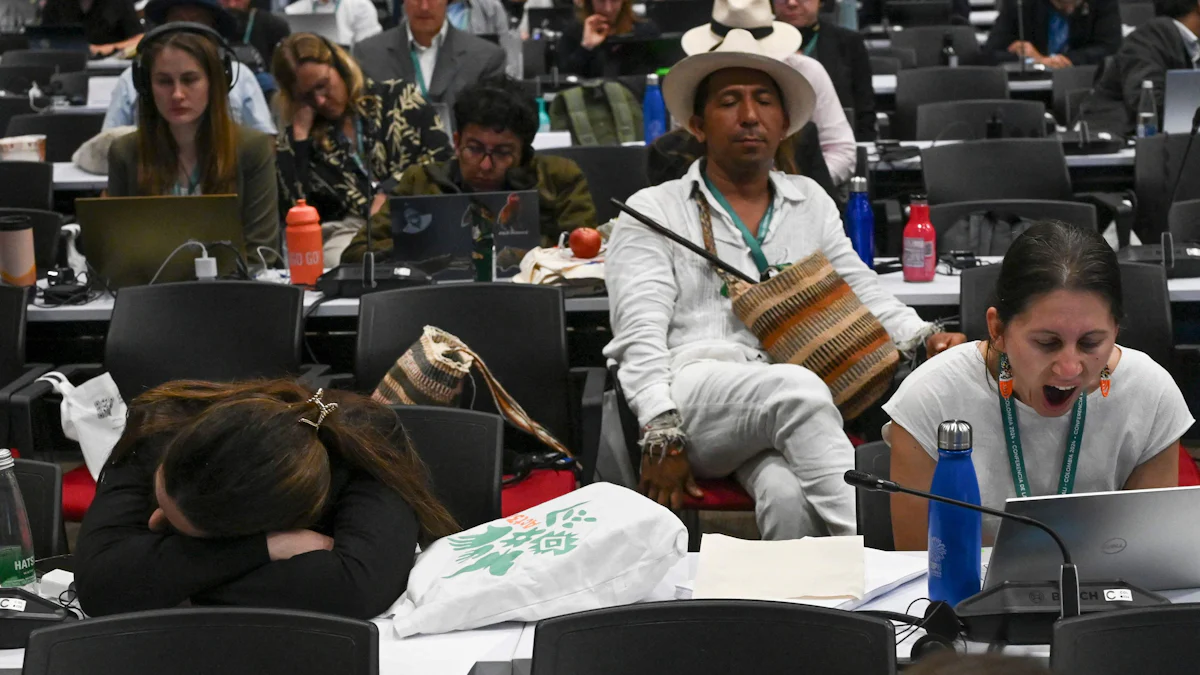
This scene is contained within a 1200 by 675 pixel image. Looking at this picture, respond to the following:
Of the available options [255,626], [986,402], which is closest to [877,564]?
[986,402]

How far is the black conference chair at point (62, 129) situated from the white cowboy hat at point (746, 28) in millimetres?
2780

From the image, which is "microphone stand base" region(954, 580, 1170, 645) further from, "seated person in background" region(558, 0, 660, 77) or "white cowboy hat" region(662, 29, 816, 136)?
"seated person in background" region(558, 0, 660, 77)

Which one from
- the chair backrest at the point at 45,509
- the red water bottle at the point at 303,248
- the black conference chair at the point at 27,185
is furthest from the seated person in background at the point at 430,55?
the chair backrest at the point at 45,509

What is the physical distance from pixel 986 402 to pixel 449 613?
0.91 meters

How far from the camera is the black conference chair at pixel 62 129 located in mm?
5855

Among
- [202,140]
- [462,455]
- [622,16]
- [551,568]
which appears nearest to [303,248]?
[202,140]

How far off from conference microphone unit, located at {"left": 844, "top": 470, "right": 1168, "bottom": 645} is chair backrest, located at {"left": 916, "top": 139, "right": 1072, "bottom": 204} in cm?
277

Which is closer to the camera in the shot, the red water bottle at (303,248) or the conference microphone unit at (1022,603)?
the conference microphone unit at (1022,603)

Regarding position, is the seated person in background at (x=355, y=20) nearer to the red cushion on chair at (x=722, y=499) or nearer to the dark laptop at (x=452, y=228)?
the dark laptop at (x=452, y=228)

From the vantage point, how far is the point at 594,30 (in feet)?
22.8

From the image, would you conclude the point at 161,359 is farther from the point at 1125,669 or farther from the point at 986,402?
the point at 1125,669

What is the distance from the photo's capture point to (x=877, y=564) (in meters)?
2.17

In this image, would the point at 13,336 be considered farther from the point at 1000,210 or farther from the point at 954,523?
the point at 1000,210

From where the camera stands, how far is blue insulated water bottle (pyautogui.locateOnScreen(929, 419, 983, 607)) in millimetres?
1953
